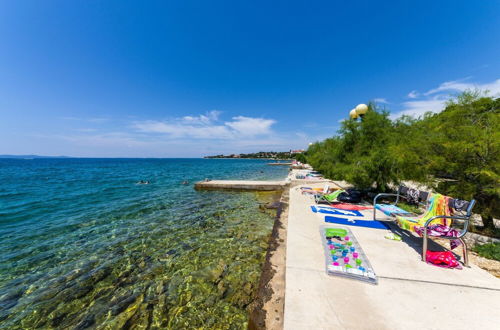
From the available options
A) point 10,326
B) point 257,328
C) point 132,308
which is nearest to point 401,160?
point 257,328

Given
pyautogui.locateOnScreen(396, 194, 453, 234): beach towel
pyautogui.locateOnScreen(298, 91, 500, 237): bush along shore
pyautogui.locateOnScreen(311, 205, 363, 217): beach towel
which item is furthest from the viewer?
pyautogui.locateOnScreen(311, 205, 363, 217): beach towel

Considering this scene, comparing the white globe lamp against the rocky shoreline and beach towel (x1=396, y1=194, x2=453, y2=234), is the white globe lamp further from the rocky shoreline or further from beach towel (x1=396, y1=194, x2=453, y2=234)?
the rocky shoreline

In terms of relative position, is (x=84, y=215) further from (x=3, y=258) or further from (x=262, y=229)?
(x=262, y=229)

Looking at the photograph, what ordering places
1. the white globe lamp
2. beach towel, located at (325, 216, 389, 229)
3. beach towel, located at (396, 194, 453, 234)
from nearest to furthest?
beach towel, located at (396, 194, 453, 234) → beach towel, located at (325, 216, 389, 229) → the white globe lamp

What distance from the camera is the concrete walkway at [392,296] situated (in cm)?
235

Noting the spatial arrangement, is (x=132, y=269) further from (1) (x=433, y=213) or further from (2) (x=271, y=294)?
(1) (x=433, y=213)

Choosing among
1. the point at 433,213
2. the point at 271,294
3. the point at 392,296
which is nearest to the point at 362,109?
the point at 433,213

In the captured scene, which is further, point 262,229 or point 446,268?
point 262,229

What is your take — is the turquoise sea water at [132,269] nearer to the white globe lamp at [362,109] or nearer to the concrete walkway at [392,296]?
the concrete walkway at [392,296]

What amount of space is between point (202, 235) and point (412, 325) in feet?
18.9

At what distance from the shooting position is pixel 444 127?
223 inches

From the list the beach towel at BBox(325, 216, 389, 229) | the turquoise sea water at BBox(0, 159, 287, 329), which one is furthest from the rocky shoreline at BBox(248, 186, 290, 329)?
the beach towel at BBox(325, 216, 389, 229)

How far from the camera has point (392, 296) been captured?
2.77m

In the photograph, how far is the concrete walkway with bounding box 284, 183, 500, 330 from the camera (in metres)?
2.35
